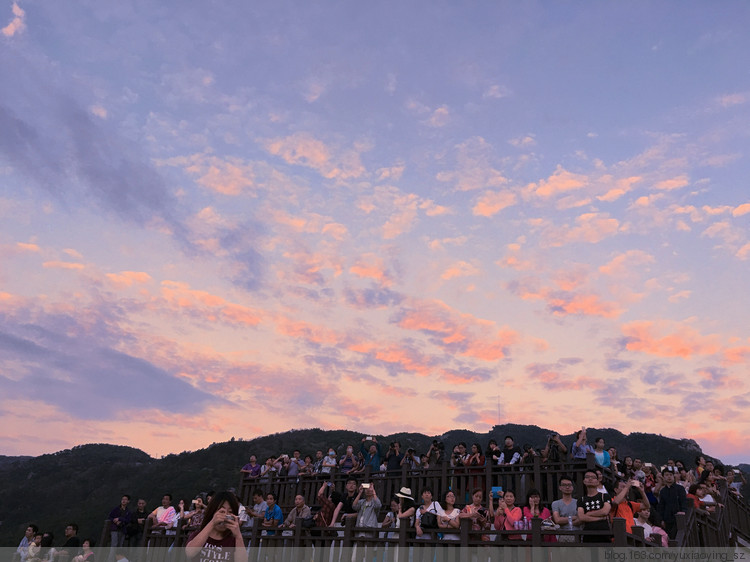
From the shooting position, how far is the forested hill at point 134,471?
5994 cm

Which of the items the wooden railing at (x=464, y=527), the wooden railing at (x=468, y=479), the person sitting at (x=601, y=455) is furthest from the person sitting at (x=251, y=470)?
the person sitting at (x=601, y=455)

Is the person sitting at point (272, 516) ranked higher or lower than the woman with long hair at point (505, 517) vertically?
lower

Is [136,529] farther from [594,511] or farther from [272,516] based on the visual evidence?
[594,511]

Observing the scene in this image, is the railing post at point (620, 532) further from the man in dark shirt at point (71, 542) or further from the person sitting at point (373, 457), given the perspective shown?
the man in dark shirt at point (71, 542)

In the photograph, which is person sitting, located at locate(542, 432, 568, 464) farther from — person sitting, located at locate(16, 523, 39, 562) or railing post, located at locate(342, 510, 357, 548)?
person sitting, located at locate(16, 523, 39, 562)

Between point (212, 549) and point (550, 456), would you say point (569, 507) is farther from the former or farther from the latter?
point (212, 549)

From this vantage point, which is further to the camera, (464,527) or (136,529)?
(136,529)

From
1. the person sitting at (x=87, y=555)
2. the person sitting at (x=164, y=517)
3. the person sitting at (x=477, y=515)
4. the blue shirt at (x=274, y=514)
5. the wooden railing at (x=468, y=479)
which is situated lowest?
the person sitting at (x=87, y=555)

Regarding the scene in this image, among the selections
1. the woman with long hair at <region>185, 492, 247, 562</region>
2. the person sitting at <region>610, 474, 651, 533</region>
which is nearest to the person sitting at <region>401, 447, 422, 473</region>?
the person sitting at <region>610, 474, 651, 533</region>

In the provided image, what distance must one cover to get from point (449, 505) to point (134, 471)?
72.9 metres

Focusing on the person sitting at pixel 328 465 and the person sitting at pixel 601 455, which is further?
the person sitting at pixel 328 465

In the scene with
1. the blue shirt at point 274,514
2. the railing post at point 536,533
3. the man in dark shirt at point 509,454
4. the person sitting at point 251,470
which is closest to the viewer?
the railing post at point 536,533

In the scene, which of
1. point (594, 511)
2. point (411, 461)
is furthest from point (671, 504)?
point (411, 461)

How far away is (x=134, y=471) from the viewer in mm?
73750
